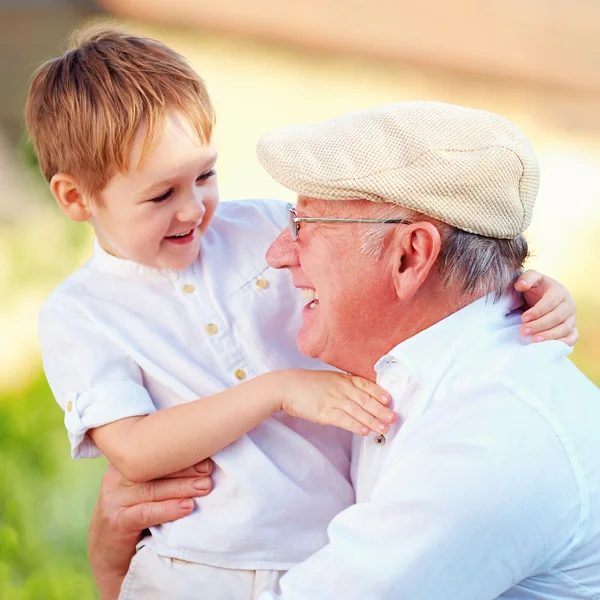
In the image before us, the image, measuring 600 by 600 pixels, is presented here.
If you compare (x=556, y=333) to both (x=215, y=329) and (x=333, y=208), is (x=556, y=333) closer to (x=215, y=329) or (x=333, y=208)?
(x=333, y=208)

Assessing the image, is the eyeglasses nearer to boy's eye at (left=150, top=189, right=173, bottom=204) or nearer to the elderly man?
the elderly man

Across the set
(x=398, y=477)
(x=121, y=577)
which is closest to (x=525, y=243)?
(x=398, y=477)


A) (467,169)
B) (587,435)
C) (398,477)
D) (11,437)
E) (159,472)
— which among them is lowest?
(11,437)

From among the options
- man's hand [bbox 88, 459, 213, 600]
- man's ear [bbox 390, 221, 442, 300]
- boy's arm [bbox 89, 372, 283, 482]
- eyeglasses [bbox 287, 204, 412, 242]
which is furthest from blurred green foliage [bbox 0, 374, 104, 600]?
man's ear [bbox 390, 221, 442, 300]

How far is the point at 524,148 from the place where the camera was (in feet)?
6.88

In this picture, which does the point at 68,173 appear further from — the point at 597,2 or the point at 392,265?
the point at 597,2

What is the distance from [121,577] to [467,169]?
5.56 feet

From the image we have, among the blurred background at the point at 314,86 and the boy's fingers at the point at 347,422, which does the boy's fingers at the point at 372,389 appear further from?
the blurred background at the point at 314,86

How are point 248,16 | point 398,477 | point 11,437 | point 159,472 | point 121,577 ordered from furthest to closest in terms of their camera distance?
point 248,16, point 11,437, point 121,577, point 159,472, point 398,477

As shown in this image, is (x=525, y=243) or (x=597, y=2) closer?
(x=525, y=243)

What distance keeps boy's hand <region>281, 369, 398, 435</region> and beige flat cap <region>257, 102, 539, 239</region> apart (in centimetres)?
47

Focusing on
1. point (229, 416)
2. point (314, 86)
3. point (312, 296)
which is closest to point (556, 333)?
point (312, 296)

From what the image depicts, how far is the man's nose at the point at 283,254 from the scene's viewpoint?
7.37ft

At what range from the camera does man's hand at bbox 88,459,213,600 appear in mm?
2385
